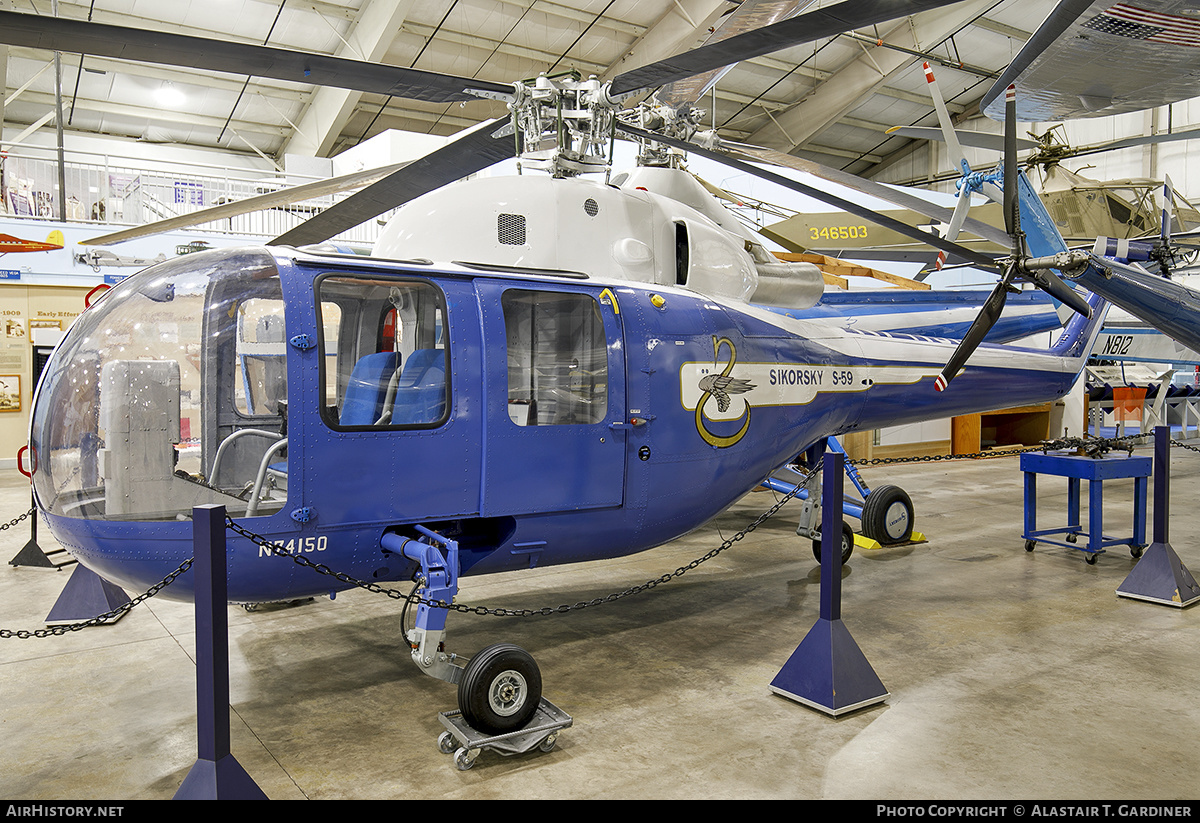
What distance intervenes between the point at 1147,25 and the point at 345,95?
1935cm

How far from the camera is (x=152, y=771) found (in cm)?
363

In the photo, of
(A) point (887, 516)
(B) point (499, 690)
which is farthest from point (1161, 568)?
(B) point (499, 690)

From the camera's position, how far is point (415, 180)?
17.6 ft

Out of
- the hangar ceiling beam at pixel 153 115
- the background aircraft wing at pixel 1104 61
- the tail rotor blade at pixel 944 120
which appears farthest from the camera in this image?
the hangar ceiling beam at pixel 153 115

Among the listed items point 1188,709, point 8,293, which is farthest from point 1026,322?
point 8,293

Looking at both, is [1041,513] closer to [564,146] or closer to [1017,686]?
[1017,686]

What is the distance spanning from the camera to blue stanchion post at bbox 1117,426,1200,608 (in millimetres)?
6102

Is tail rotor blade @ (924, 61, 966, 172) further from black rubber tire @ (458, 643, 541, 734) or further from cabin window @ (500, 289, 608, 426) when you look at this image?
black rubber tire @ (458, 643, 541, 734)

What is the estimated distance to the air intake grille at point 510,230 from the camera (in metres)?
5.68

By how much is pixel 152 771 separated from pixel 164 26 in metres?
19.2

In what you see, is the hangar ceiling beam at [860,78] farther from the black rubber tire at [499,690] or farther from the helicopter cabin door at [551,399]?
the black rubber tire at [499,690]

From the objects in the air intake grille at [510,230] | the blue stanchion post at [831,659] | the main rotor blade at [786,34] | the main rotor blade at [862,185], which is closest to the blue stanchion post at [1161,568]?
the main rotor blade at [862,185]

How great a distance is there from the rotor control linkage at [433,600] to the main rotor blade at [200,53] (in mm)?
2376

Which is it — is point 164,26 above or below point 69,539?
above
